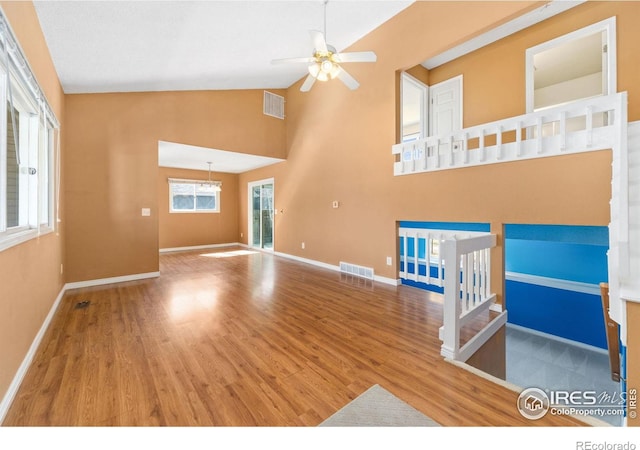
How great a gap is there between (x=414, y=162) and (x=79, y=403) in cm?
413

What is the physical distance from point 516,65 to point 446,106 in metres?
1.16

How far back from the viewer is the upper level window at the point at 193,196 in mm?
7676

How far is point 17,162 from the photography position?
7.33 ft

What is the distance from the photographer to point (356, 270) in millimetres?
4684

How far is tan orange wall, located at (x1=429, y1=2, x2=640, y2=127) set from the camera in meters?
2.91

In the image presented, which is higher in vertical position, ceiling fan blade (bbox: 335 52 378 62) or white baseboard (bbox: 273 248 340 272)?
ceiling fan blade (bbox: 335 52 378 62)

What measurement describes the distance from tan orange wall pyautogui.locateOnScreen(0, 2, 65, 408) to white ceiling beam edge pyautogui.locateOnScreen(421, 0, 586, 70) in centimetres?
479

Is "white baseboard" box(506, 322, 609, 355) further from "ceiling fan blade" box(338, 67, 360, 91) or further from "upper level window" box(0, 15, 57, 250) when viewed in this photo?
"upper level window" box(0, 15, 57, 250)

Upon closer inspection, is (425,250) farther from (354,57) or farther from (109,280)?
(109,280)

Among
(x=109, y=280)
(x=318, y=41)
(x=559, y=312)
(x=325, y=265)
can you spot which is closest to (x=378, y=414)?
(x=318, y=41)

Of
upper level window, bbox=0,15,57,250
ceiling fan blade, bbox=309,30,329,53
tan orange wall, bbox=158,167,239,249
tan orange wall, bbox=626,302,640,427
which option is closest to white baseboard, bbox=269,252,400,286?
tan orange wall, bbox=158,167,239,249

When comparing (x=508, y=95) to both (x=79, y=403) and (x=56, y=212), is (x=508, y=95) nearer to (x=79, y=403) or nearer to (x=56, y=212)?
(x=79, y=403)

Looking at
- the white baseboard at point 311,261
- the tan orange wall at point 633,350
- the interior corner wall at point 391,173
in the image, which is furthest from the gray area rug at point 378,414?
the white baseboard at point 311,261

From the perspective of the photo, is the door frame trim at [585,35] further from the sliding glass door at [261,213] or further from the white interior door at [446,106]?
the sliding glass door at [261,213]
